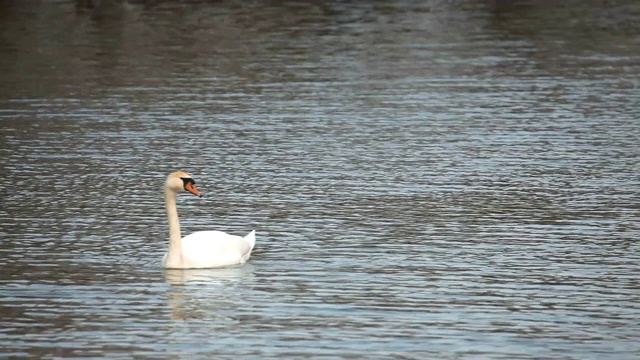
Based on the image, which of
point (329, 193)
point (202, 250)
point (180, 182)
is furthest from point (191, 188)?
point (329, 193)

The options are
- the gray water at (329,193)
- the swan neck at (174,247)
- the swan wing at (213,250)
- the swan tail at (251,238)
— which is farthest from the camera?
the swan tail at (251,238)

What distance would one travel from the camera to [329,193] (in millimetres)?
20828

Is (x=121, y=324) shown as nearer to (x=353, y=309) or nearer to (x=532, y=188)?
(x=353, y=309)

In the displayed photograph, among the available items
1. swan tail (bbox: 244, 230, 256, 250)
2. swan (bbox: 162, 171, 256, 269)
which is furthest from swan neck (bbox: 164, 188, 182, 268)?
swan tail (bbox: 244, 230, 256, 250)

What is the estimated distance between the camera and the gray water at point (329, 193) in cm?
1419

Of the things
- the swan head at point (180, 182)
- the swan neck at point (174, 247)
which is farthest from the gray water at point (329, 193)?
the swan head at point (180, 182)

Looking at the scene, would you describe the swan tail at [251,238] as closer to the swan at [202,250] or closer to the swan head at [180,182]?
the swan at [202,250]

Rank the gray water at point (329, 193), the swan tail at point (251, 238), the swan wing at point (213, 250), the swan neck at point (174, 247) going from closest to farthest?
the gray water at point (329, 193) < the swan neck at point (174, 247) < the swan wing at point (213, 250) < the swan tail at point (251, 238)

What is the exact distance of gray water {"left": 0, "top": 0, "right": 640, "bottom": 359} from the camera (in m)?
14.2

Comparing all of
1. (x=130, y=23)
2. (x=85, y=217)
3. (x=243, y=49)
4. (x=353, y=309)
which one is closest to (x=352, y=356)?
(x=353, y=309)

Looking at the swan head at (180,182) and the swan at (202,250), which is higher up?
the swan head at (180,182)

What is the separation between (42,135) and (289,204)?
7.12m

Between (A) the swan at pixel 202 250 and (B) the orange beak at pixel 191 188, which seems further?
(B) the orange beak at pixel 191 188

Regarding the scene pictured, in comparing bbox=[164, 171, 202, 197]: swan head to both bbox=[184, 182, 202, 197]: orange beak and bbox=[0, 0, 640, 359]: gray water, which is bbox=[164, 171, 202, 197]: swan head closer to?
bbox=[184, 182, 202, 197]: orange beak
